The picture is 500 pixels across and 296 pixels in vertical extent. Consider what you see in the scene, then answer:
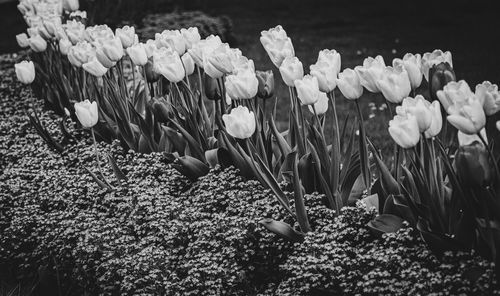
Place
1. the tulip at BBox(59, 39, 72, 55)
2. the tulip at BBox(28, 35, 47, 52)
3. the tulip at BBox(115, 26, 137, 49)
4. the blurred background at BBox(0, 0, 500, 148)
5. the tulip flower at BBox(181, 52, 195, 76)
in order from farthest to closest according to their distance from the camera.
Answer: the blurred background at BBox(0, 0, 500, 148)
the tulip at BBox(28, 35, 47, 52)
the tulip at BBox(59, 39, 72, 55)
the tulip at BBox(115, 26, 137, 49)
the tulip flower at BBox(181, 52, 195, 76)

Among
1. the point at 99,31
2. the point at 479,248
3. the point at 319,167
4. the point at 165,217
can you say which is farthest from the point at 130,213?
the point at 479,248

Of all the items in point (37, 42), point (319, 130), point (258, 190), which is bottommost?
point (258, 190)

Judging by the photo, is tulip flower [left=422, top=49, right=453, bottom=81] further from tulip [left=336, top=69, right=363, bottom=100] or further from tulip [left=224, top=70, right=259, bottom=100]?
tulip [left=224, top=70, right=259, bottom=100]

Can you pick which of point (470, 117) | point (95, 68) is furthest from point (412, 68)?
point (95, 68)

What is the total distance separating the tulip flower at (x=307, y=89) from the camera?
214 cm

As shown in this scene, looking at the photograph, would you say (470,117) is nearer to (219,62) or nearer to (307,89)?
(307,89)

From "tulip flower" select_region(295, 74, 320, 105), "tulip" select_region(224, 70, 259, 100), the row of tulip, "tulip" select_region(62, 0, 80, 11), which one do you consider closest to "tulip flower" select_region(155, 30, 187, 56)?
the row of tulip

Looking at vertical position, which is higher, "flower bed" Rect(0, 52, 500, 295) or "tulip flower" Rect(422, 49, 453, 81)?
"tulip flower" Rect(422, 49, 453, 81)

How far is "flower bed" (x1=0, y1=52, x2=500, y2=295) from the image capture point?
1.97 m

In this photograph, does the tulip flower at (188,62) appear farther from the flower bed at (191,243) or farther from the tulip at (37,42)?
the tulip at (37,42)

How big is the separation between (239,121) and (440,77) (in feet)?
2.33

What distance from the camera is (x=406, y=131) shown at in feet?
5.83

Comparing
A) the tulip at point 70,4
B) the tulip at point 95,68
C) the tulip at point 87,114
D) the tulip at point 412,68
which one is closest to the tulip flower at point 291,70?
the tulip at point 412,68

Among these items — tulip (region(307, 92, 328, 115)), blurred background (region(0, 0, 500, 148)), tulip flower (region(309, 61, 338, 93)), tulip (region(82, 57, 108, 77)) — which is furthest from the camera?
blurred background (region(0, 0, 500, 148))
